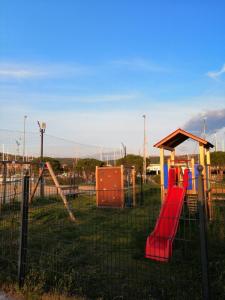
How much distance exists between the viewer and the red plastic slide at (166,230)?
6.16 meters

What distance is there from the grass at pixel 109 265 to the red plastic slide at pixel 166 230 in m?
0.17

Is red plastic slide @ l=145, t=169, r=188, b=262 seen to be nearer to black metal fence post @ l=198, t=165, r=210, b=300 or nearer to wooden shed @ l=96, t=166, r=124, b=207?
black metal fence post @ l=198, t=165, r=210, b=300

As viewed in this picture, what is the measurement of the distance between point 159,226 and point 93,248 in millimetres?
1523

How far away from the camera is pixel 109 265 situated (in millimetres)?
5641

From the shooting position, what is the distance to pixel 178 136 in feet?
41.9

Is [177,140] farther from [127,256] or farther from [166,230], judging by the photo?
[127,256]

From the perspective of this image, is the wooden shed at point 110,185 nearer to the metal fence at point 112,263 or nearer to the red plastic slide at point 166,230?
the red plastic slide at point 166,230

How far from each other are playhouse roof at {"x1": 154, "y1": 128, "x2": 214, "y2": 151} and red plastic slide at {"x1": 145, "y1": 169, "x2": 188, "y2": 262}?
2738mm

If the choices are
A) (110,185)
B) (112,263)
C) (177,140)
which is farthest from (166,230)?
(110,185)

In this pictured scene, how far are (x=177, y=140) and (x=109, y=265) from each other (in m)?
8.33

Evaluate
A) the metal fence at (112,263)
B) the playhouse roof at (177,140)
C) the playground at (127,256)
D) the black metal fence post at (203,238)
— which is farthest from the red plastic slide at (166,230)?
the playhouse roof at (177,140)

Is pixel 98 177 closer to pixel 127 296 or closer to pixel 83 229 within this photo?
pixel 83 229

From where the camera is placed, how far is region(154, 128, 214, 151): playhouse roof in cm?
1190

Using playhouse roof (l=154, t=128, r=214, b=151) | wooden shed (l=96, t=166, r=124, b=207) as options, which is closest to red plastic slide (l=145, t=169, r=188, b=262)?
playhouse roof (l=154, t=128, r=214, b=151)
